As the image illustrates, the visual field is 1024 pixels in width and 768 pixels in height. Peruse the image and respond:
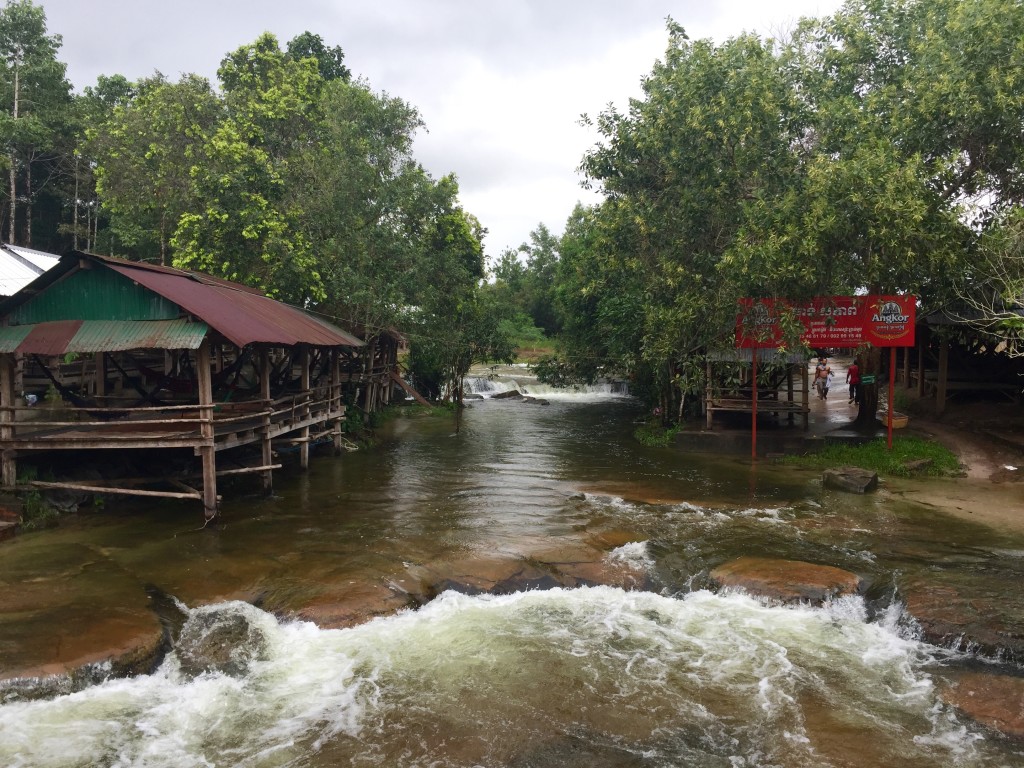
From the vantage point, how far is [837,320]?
52.6ft

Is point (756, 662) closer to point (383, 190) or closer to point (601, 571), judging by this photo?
point (601, 571)

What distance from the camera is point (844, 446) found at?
17516 mm

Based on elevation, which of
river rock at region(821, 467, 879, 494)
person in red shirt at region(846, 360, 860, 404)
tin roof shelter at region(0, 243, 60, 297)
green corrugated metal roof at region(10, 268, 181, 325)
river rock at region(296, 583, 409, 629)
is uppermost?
tin roof shelter at region(0, 243, 60, 297)

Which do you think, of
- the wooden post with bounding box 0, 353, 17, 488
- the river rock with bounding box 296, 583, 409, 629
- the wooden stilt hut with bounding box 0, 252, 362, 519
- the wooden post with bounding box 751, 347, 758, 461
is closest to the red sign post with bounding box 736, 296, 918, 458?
the wooden post with bounding box 751, 347, 758, 461

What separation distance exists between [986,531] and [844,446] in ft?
20.1

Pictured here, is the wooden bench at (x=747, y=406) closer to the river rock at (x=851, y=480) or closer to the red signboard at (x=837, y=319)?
the red signboard at (x=837, y=319)

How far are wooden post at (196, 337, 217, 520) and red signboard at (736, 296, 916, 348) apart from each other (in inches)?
469

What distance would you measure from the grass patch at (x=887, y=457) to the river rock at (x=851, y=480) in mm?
1379

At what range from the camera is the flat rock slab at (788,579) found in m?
9.15

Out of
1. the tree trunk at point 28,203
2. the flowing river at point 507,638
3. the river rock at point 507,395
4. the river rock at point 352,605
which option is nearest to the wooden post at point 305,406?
the flowing river at point 507,638

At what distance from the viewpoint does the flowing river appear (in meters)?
6.34

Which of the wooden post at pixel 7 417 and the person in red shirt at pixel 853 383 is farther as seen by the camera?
the person in red shirt at pixel 853 383

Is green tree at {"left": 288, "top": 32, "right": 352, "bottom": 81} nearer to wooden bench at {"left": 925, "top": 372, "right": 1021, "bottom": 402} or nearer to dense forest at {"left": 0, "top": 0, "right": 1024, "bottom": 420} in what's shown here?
dense forest at {"left": 0, "top": 0, "right": 1024, "bottom": 420}

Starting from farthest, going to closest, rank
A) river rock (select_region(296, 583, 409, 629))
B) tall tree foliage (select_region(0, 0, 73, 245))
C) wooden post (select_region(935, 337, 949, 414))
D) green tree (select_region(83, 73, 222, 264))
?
tall tree foliage (select_region(0, 0, 73, 245)) → green tree (select_region(83, 73, 222, 264)) → wooden post (select_region(935, 337, 949, 414)) → river rock (select_region(296, 583, 409, 629))
